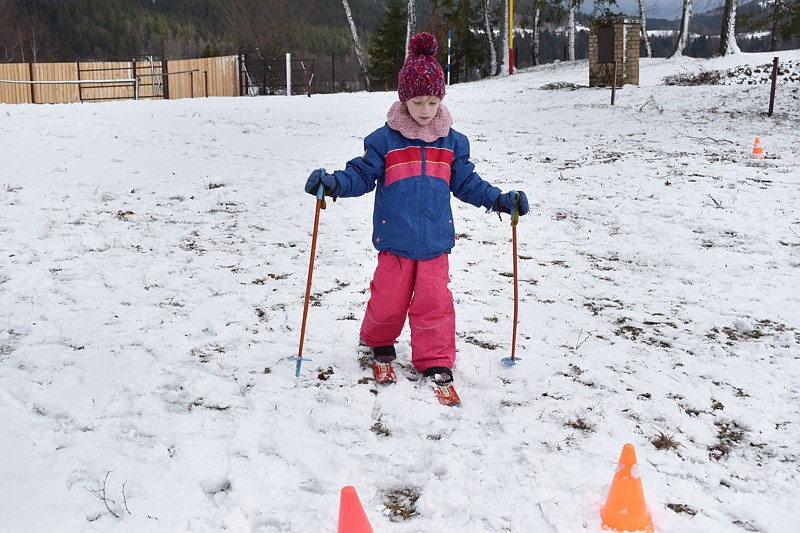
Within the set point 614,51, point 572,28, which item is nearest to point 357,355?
point 614,51

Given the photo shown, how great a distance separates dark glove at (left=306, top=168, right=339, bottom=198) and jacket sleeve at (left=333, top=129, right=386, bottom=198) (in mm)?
89

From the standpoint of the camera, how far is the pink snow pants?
3.81 meters

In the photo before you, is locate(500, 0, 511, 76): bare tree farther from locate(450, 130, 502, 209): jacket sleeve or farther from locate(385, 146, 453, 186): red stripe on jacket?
locate(385, 146, 453, 186): red stripe on jacket

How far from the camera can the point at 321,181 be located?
359cm

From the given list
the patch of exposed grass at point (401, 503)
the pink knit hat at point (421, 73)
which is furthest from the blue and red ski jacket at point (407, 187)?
the patch of exposed grass at point (401, 503)

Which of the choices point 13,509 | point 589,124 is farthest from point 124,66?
point 13,509

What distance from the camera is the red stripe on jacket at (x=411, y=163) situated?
3715 mm

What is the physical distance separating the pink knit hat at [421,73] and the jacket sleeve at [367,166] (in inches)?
11.4

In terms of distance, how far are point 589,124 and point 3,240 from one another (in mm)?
12055

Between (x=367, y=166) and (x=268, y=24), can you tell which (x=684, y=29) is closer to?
(x=268, y=24)

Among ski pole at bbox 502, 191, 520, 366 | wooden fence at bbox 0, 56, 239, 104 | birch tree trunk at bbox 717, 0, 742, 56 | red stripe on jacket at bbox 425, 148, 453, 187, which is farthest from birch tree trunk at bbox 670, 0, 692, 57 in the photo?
red stripe on jacket at bbox 425, 148, 453, 187

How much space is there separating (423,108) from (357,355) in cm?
166

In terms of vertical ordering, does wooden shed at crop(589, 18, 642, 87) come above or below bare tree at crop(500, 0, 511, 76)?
below

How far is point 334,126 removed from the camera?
47.5 feet
